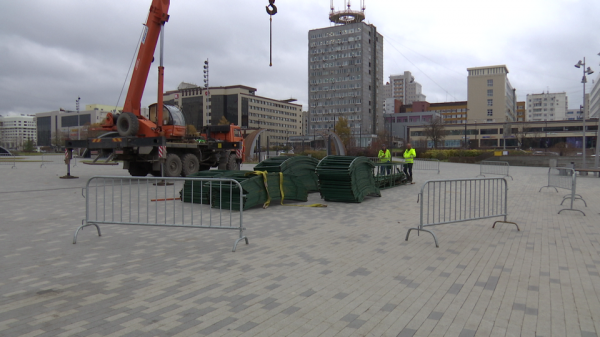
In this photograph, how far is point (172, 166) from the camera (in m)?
16.2

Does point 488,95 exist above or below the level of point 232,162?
above

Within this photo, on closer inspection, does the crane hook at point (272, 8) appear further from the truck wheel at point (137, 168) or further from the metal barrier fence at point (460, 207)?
the truck wheel at point (137, 168)

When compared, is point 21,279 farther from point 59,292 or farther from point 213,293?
point 213,293

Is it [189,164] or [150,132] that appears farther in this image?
[189,164]

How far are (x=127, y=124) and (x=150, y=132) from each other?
873mm

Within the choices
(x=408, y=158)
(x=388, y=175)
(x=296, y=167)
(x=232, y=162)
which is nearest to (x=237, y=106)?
(x=232, y=162)

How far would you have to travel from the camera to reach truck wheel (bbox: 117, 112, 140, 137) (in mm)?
15308

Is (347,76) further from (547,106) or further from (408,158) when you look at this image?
(547,106)

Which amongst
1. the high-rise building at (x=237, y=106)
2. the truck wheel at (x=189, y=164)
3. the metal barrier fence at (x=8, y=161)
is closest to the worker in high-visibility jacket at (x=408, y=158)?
the truck wheel at (x=189, y=164)

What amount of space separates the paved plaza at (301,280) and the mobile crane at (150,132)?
24.2 ft

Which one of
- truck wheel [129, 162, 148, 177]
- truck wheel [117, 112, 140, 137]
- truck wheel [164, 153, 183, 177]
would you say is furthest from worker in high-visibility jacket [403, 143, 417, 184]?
truck wheel [129, 162, 148, 177]

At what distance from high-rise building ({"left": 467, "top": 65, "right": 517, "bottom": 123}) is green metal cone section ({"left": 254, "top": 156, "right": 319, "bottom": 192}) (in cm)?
11793

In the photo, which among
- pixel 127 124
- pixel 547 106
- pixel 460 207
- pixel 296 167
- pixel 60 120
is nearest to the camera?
pixel 460 207

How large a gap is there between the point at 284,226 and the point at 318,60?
122 metres
